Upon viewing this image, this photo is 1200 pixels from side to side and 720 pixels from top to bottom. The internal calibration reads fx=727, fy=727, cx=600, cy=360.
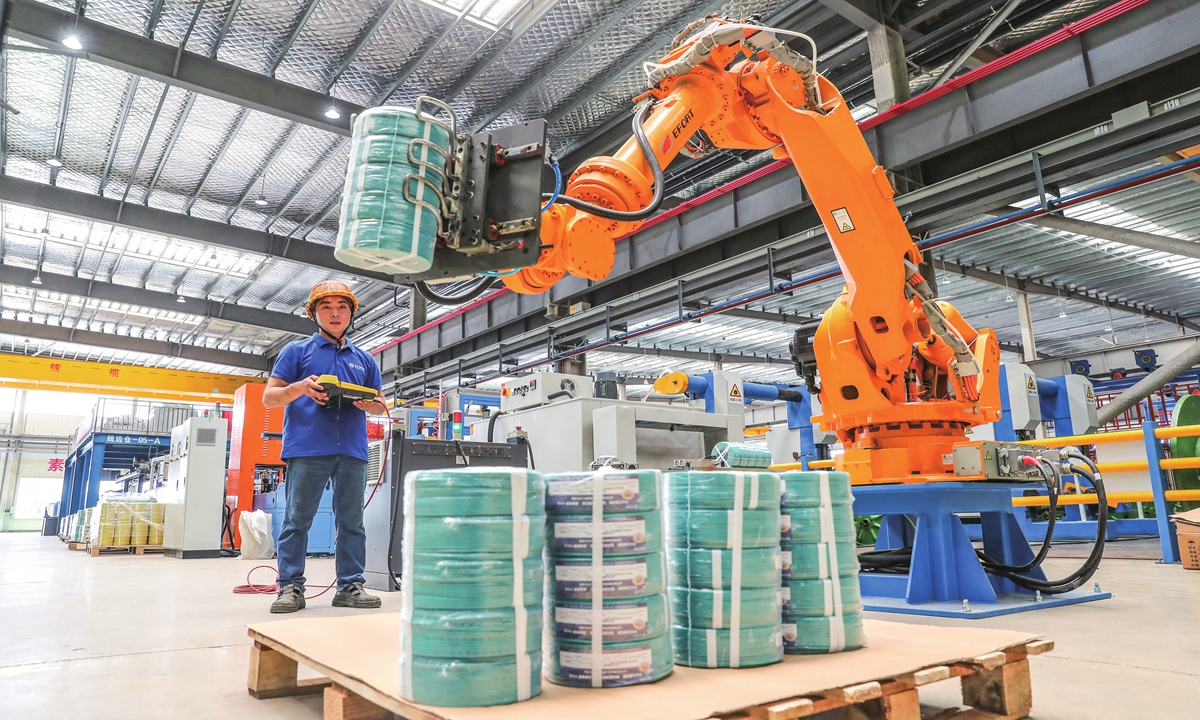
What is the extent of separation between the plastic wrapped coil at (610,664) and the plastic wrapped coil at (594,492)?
11.2 inches

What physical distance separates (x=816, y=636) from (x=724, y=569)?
36 centimetres

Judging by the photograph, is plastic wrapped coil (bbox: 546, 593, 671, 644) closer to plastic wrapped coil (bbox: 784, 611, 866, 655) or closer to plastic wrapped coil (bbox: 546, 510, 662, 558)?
plastic wrapped coil (bbox: 546, 510, 662, 558)

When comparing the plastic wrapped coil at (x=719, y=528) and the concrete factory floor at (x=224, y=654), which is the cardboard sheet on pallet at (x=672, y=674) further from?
the plastic wrapped coil at (x=719, y=528)

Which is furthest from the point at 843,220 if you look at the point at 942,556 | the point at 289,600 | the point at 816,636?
the point at 289,600

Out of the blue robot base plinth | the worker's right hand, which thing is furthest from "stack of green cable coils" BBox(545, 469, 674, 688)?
the worker's right hand

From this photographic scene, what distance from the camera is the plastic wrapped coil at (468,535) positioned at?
146 centimetres

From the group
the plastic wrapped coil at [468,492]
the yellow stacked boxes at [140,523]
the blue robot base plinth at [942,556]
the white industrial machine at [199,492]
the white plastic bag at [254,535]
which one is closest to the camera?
the plastic wrapped coil at [468,492]

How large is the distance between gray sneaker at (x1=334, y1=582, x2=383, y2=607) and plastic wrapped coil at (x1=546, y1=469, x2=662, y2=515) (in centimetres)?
266

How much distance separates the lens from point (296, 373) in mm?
3953

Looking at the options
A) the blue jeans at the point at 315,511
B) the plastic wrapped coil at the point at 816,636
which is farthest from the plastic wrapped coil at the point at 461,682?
the blue jeans at the point at 315,511

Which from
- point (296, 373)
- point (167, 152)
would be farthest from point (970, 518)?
point (167, 152)

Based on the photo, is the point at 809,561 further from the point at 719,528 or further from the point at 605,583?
the point at 605,583

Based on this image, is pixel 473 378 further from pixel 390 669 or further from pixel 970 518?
pixel 390 669

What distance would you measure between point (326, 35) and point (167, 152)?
348 centimetres
